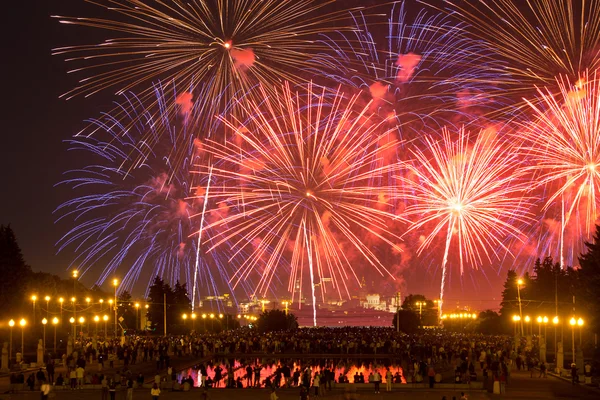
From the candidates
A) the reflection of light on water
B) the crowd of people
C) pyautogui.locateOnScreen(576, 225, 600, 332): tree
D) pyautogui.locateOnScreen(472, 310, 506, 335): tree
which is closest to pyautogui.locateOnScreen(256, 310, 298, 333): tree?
pyautogui.locateOnScreen(472, 310, 506, 335): tree

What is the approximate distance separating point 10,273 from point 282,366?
2552 centimetres

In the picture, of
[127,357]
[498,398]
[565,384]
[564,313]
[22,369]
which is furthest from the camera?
[564,313]

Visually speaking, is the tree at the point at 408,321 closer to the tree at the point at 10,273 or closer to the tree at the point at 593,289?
the tree at the point at 593,289

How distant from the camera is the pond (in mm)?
43688

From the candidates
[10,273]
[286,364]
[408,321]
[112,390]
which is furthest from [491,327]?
[112,390]

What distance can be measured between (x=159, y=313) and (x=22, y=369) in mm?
64713

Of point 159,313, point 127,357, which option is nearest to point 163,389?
point 127,357

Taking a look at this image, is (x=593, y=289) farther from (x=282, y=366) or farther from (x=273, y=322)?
(x=273, y=322)

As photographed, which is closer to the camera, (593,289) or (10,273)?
(593,289)

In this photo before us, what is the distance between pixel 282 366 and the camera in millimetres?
47094

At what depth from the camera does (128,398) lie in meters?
29.0

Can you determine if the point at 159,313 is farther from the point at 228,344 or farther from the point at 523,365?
the point at 523,365

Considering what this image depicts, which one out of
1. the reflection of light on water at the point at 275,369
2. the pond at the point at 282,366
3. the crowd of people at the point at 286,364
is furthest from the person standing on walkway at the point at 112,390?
the reflection of light on water at the point at 275,369

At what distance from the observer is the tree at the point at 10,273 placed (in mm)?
58250
